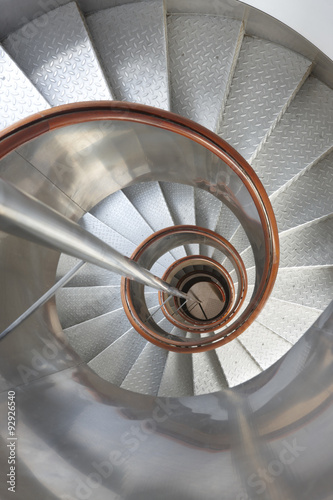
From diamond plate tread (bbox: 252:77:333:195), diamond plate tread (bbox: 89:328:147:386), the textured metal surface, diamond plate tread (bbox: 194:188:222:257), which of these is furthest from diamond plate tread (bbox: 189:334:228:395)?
diamond plate tread (bbox: 252:77:333:195)

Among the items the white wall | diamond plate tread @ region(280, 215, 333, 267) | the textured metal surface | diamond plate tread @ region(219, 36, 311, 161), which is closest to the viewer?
the white wall

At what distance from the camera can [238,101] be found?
9.68 ft

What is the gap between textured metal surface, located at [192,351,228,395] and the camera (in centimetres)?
364

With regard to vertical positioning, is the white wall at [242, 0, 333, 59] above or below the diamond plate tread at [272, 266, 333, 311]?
above

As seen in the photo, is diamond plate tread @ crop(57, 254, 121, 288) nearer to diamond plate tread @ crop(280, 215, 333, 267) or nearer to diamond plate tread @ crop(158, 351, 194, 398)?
diamond plate tread @ crop(158, 351, 194, 398)

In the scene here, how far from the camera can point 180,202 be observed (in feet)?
13.4

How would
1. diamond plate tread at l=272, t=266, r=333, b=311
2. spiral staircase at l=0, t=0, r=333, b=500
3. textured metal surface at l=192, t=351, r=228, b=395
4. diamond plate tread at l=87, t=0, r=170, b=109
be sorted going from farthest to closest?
1. textured metal surface at l=192, t=351, r=228, b=395
2. diamond plate tread at l=272, t=266, r=333, b=311
3. diamond plate tread at l=87, t=0, r=170, b=109
4. spiral staircase at l=0, t=0, r=333, b=500

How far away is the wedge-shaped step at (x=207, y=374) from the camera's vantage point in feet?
12.0

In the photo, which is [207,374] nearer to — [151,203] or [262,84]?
[151,203]

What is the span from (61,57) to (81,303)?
2.13 metres

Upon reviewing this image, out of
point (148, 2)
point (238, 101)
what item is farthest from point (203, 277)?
point (148, 2)

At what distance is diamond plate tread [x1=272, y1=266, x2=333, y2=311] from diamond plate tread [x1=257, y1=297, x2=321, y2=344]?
0.06 m

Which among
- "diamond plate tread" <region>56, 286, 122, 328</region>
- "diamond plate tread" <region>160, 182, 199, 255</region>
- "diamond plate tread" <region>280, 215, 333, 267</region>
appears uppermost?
"diamond plate tread" <region>160, 182, 199, 255</region>

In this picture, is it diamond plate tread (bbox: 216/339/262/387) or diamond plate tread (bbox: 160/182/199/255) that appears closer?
diamond plate tread (bbox: 216/339/262/387)
